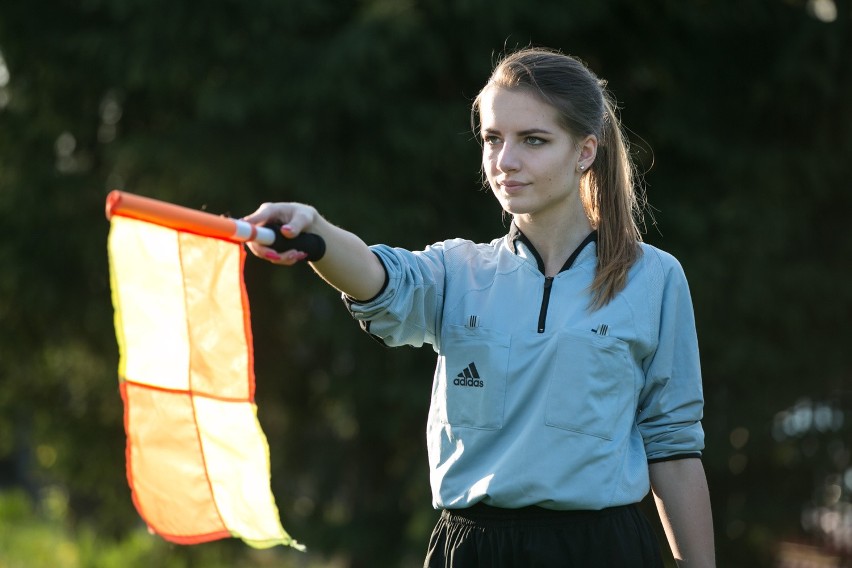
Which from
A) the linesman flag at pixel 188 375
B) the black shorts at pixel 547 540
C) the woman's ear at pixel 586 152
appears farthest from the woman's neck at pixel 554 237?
the linesman flag at pixel 188 375

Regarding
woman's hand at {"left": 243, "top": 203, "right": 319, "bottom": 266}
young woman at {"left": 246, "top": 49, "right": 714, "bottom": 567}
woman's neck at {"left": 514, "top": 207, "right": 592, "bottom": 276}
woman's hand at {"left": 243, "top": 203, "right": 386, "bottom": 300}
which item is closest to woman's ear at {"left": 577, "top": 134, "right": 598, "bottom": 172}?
young woman at {"left": 246, "top": 49, "right": 714, "bottom": 567}

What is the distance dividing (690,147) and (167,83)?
10.1 ft

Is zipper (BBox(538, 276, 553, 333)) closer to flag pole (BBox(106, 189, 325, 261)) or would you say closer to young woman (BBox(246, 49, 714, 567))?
young woman (BBox(246, 49, 714, 567))

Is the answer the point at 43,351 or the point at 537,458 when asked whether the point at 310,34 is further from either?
the point at 537,458

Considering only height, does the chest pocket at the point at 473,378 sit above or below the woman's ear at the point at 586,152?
below

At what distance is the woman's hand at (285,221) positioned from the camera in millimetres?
2100

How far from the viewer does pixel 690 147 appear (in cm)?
658

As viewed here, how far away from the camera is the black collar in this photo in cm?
249

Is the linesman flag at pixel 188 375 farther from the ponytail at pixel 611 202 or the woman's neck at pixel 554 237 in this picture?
the ponytail at pixel 611 202

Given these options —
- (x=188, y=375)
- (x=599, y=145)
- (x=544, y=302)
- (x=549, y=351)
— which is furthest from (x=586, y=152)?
(x=188, y=375)

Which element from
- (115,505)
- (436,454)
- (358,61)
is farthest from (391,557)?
(436,454)

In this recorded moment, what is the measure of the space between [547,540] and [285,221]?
858 millimetres

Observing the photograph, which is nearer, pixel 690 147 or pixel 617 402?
pixel 617 402

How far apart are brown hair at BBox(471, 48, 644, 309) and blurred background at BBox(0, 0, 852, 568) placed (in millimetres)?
3567
